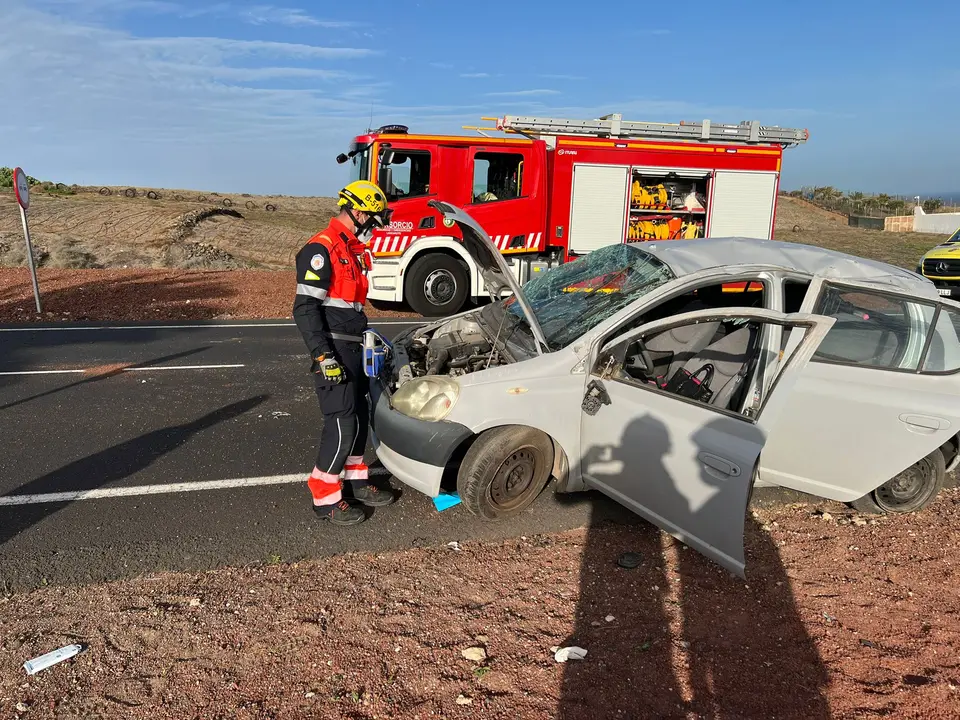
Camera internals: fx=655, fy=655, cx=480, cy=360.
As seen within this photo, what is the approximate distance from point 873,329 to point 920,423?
0.56m

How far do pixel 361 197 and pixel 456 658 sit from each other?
7.75ft

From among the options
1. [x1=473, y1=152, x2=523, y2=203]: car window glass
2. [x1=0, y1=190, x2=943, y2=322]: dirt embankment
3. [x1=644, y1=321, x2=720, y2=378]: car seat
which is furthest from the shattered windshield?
[x1=0, y1=190, x2=943, y2=322]: dirt embankment

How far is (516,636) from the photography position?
2752mm

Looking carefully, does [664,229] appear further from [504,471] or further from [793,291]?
[504,471]

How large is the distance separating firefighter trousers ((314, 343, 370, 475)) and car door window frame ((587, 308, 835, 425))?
4.35ft

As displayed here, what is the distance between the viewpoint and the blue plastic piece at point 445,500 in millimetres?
3645

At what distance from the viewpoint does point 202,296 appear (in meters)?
12.4

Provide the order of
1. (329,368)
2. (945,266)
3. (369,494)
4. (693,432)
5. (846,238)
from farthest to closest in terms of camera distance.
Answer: (846,238) < (945,266) < (369,494) < (329,368) < (693,432)

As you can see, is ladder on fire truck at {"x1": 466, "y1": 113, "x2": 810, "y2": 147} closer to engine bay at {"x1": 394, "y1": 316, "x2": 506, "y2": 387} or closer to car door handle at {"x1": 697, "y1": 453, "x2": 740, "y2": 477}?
engine bay at {"x1": 394, "y1": 316, "x2": 506, "y2": 387}

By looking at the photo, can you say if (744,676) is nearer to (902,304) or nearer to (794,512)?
(794,512)

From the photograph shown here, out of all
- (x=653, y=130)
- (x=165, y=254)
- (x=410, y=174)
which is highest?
(x=653, y=130)

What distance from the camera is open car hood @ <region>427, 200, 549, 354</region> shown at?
3629mm

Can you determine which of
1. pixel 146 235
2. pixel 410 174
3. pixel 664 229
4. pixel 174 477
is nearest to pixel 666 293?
pixel 174 477

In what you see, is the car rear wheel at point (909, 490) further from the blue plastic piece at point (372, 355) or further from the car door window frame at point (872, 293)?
the blue plastic piece at point (372, 355)
